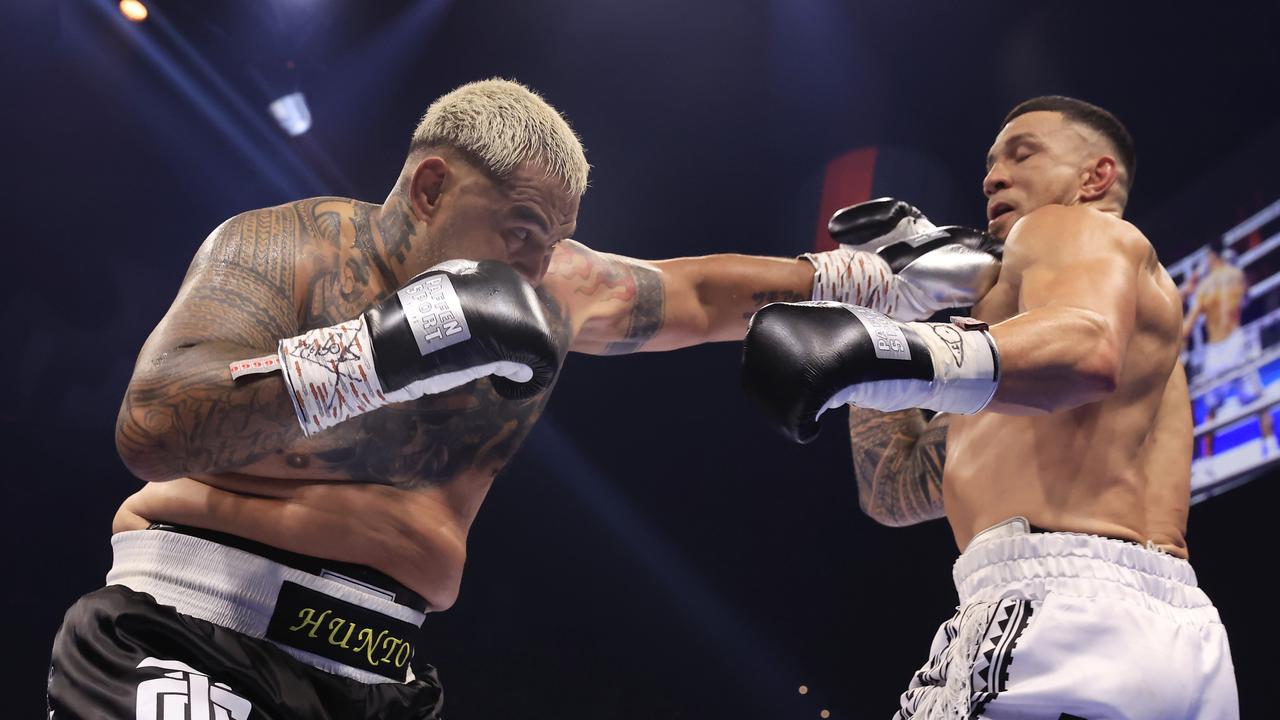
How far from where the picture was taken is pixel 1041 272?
1537mm

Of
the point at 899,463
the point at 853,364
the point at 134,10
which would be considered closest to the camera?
the point at 853,364

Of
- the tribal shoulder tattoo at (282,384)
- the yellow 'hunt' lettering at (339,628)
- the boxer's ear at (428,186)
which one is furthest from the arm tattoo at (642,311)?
the yellow 'hunt' lettering at (339,628)

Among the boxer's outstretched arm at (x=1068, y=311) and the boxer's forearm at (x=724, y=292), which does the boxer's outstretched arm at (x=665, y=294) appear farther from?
the boxer's outstretched arm at (x=1068, y=311)

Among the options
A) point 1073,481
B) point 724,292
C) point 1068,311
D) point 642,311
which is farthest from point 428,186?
point 1073,481

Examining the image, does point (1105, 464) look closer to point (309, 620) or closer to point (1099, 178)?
point (1099, 178)

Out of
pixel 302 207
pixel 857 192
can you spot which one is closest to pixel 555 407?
pixel 857 192

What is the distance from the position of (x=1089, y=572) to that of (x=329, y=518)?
121 centimetres

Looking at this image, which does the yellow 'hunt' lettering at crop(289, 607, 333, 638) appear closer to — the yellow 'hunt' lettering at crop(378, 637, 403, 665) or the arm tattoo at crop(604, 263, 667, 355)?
the yellow 'hunt' lettering at crop(378, 637, 403, 665)

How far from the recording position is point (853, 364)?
1171 millimetres

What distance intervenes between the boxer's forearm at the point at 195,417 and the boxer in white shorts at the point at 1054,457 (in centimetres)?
69

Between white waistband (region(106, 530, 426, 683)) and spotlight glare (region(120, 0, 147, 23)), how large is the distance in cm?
327

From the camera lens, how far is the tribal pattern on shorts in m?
1.38

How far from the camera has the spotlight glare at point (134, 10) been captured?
397cm

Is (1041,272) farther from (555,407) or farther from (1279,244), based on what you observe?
(555,407)
